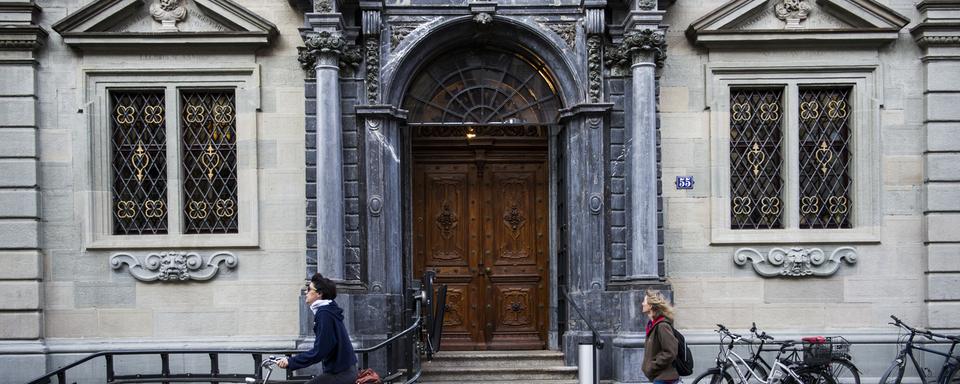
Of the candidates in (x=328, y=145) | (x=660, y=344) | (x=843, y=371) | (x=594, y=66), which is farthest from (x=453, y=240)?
(x=843, y=371)

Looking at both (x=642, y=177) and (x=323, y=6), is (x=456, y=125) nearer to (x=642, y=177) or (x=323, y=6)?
(x=323, y=6)

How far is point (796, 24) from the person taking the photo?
469 inches

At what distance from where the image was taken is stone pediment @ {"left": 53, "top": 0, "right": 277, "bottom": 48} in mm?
11617

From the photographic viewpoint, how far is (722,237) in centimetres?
1188

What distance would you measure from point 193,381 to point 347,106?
12.2 feet

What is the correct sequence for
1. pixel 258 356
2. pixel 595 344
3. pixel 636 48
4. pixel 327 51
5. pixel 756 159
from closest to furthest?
pixel 258 356, pixel 595 344, pixel 327 51, pixel 636 48, pixel 756 159

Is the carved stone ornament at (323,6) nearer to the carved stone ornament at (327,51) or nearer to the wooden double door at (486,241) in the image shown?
the carved stone ornament at (327,51)

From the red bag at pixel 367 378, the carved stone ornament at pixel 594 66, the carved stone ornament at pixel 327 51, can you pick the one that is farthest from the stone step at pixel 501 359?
the carved stone ornament at pixel 327 51

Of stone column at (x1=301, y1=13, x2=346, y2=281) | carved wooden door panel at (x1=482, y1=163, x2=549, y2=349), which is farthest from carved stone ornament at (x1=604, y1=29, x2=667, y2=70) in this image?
stone column at (x1=301, y1=13, x2=346, y2=281)

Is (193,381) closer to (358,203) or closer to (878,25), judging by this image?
(358,203)

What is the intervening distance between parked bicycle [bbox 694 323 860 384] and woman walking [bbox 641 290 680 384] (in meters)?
2.02

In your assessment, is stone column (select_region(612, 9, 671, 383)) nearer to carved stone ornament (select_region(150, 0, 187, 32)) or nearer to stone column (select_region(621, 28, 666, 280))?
stone column (select_region(621, 28, 666, 280))

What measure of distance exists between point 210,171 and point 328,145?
1.76 m

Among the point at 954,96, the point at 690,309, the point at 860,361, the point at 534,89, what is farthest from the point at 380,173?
the point at 954,96
